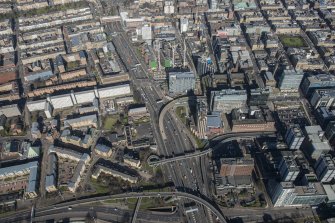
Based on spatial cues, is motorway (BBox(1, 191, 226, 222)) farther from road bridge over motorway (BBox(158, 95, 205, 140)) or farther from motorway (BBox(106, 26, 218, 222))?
road bridge over motorway (BBox(158, 95, 205, 140))

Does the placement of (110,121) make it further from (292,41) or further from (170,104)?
(292,41)

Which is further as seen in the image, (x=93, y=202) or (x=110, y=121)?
(x=110, y=121)

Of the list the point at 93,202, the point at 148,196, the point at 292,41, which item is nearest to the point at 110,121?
the point at 93,202

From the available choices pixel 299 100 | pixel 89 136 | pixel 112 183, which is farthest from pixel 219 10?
pixel 112 183

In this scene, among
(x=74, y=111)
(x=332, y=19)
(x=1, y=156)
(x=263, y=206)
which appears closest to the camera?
(x=263, y=206)

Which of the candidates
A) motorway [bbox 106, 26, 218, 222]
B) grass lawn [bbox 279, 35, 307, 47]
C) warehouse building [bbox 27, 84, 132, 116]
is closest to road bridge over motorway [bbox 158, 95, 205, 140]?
motorway [bbox 106, 26, 218, 222]

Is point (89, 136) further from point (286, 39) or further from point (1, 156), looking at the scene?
point (286, 39)

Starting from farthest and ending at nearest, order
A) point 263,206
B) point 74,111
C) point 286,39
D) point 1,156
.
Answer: point 286,39
point 74,111
point 1,156
point 263,206
